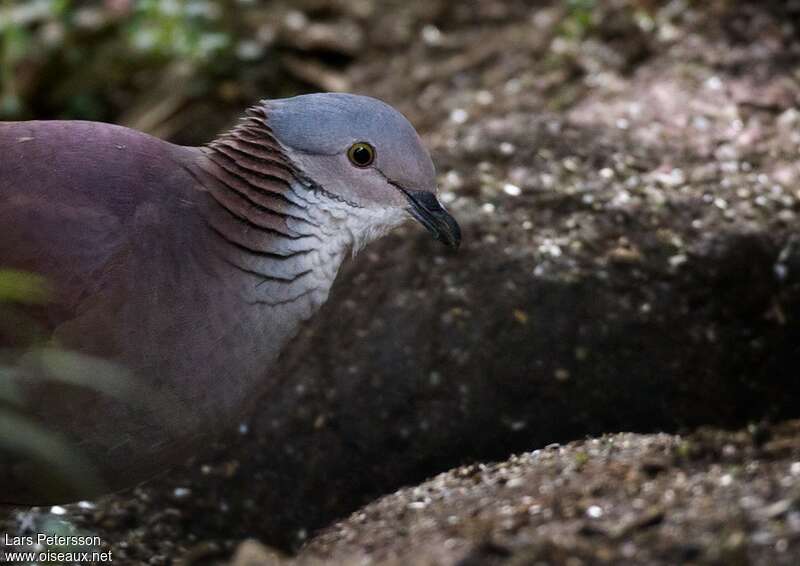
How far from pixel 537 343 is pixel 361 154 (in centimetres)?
102

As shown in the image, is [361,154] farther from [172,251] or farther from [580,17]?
[580,17]

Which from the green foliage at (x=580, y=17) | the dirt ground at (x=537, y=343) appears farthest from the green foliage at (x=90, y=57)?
the dirt ground at (x=537, y=343)

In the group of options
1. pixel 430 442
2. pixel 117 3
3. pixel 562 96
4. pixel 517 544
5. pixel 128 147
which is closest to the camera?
pixel 517 544

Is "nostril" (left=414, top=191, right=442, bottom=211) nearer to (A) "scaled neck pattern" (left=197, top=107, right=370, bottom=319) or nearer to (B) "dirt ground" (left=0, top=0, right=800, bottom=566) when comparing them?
(A) "scaled neck pattern" (left=197, top=107, right=370, bottom=319)

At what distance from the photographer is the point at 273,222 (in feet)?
10.0

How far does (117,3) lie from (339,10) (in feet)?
3.91

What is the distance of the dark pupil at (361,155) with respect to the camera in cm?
312

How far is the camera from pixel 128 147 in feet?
9.91

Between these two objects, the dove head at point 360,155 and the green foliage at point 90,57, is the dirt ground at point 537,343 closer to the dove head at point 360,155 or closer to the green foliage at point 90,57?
the dove head at point 360,155

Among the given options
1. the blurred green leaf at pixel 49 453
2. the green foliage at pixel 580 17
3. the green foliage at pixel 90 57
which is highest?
the green foliage at pixel 90 57

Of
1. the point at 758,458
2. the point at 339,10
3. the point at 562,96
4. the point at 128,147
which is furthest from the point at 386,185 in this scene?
the point at 339,10

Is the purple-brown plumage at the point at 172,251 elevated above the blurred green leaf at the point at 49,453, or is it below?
above

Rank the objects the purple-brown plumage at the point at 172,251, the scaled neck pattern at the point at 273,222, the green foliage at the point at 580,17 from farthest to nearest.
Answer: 1. the green foliage at the point at 580,17
2. the scaled neck pattern at the point at 273,222
3. the purple-brown plumage at the point at 172,251

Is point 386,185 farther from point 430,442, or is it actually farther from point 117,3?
point 117,3
